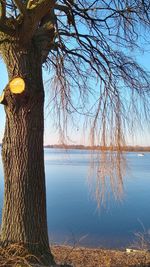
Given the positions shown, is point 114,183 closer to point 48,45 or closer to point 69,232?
point 48,45

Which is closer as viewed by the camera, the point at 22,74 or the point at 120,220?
the point at 22,74

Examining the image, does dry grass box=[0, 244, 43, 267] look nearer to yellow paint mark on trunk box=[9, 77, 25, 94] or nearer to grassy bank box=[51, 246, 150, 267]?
grassy bank box=[51, 246, 150, 267]

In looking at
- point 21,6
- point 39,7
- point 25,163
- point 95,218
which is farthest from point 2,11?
point 95,218

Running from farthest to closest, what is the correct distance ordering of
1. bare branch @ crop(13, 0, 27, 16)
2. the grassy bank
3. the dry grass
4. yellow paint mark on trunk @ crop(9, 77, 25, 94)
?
the grassy bank → yellow paint mark on trunk @ crop(9, 77, 25, 94) → bare branch @ crop(13, 0, 27, 16) → the dry grass

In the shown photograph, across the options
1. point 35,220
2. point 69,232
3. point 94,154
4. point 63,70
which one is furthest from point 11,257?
point 69,232

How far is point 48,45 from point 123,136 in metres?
1.31

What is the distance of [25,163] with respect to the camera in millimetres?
4117

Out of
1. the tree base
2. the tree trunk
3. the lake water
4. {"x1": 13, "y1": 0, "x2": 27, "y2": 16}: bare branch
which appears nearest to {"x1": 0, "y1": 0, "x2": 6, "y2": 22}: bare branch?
{"x1": 13, "y1": 0, "x2": 27, "y2": 16}: bare branch

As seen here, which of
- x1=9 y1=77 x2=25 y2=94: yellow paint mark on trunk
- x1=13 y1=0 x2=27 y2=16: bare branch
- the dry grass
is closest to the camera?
the dry grass

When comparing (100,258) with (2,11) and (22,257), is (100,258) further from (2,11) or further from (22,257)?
(2,11)

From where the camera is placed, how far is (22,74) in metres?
4.22

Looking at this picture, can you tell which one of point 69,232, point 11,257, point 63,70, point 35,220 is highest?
point 63,70

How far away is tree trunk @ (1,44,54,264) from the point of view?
13.3 ft

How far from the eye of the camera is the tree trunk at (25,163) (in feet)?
13.3
